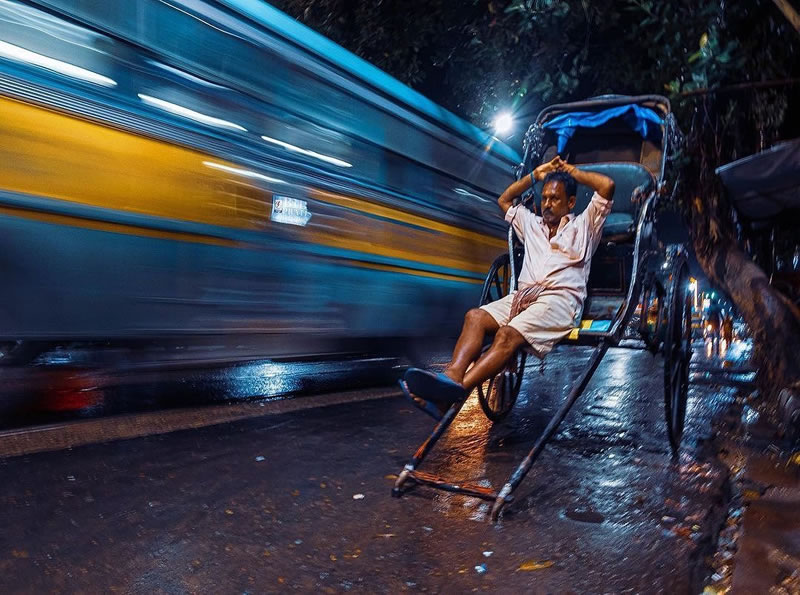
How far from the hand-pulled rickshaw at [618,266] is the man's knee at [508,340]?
124 mm

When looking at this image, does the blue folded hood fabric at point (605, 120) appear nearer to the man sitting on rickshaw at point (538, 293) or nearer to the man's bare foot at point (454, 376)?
the man sitting on rickshaw at point (538, 293)

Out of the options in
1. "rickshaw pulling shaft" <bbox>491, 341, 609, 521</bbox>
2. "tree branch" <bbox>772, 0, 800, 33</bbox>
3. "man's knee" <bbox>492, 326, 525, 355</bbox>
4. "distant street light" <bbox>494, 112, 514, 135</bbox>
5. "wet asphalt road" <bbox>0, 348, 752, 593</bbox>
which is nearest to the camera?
"wet asphalt road" <bbox>0, 348, 752, 593</bbox>

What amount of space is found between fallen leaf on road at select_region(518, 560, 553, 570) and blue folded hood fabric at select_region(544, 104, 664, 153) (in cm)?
369

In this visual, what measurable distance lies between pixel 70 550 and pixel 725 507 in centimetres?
319

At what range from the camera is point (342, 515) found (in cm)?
287

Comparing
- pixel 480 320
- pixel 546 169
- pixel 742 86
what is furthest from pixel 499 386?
pixel 742 86

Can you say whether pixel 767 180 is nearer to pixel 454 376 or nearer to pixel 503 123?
pixel 454 376

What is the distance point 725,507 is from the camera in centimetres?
314

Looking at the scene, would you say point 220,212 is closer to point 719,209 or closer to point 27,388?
point 27,388

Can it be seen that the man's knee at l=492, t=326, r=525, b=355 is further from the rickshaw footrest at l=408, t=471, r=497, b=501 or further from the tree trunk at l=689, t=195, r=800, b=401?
the tree trunk at l=689, t=195, r=800, b=401

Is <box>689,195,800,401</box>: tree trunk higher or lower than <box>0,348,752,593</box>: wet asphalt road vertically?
higher

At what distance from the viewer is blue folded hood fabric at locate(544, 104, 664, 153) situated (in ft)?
16.3

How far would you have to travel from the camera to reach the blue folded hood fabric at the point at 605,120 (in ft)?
16.3

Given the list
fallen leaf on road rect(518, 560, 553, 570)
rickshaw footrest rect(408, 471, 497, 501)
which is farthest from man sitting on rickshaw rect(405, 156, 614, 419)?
fallen leaf on road rect(518, 560, 553, 570)
